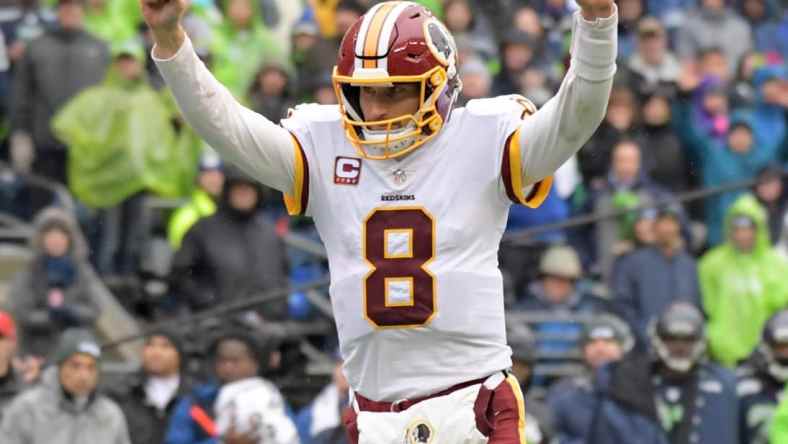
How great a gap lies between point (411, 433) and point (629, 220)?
7.29 m

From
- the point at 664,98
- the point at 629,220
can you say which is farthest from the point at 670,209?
the point at 664,98

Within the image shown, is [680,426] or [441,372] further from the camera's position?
[680,426]

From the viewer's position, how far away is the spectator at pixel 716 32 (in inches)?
646

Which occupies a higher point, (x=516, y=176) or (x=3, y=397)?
(x=516, y=176)

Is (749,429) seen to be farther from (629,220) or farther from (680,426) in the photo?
(629,220)

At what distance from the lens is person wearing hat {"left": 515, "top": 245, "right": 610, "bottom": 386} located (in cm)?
1366

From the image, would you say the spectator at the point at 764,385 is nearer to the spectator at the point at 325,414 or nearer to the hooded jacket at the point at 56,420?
the spectator at the point at 325,414

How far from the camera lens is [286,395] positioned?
12727mm

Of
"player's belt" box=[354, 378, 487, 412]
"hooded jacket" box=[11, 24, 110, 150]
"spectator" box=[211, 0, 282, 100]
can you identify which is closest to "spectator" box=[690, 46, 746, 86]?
"spectator" box=[211, 0, 282, 100]

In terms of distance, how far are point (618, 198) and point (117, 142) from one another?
3.15 m

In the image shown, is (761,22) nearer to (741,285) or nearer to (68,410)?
(741,285)

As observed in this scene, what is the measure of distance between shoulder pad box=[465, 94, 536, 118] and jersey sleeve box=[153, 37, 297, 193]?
0.60m

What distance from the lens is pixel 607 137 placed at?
587 inches

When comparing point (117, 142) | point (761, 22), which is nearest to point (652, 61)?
point (761, 22)
